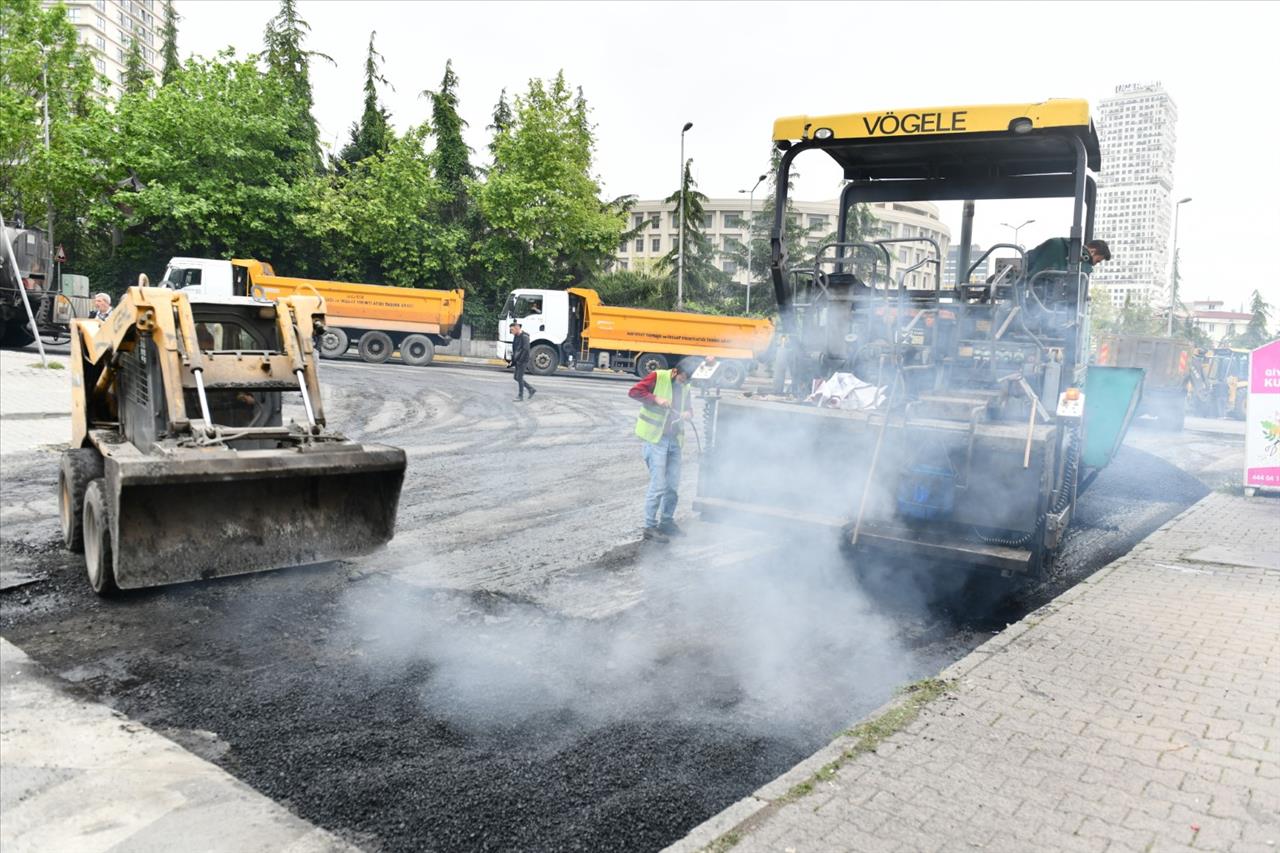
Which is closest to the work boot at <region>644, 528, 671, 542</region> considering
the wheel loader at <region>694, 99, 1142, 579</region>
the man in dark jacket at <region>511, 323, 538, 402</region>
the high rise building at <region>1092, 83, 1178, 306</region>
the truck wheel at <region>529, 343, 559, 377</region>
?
the wheel loader at <region>694, 99, 1142, 579</region>

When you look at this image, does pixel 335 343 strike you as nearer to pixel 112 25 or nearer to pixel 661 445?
pixel 661 445

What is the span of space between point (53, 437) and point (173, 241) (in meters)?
22.5

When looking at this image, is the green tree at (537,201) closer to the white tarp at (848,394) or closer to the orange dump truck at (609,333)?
the orange dump truck at (609,333)

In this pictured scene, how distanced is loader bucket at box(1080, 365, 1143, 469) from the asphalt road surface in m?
1.02

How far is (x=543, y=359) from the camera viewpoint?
86.3ft

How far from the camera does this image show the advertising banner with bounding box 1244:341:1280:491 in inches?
412

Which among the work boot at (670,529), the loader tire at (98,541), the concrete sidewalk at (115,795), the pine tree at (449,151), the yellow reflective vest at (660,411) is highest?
the pine tree at (449,151)

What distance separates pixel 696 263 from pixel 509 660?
1598 inches

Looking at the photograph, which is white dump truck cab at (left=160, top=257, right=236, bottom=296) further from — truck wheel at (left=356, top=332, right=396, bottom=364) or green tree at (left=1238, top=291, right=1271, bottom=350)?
green tree at (left=1238, top=291, right=1271, bottom=350)

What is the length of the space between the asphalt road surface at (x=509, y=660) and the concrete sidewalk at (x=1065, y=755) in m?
0.42

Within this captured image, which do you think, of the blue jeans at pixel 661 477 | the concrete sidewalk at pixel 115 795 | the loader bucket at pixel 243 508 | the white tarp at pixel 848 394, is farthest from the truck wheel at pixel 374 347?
the concrete sidewalk at pixel 115 795

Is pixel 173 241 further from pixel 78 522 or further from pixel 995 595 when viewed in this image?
pixel 995 595

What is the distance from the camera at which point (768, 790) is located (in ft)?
10.5

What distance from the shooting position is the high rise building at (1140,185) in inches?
4847
